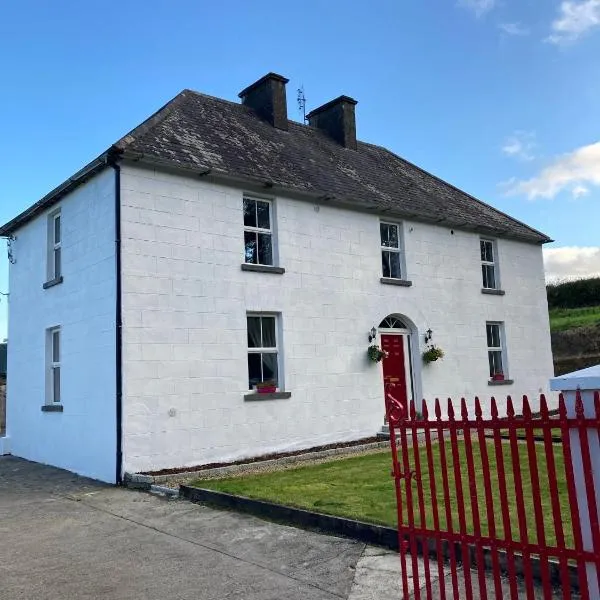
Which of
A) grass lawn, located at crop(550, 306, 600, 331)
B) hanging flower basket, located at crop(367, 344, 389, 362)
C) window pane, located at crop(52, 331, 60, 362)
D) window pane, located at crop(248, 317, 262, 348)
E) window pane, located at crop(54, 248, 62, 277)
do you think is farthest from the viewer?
grass lawn, located at crop(550, 306, 600, 331)

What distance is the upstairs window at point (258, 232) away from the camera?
13594 mm

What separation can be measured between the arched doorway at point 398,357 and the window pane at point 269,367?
131 inches

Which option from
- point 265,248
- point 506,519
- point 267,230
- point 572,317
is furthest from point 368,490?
point 572,317

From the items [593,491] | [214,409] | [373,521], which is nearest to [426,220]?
[214,409]

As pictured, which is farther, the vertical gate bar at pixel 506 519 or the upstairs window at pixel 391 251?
the upstairs window at pixel 391 251

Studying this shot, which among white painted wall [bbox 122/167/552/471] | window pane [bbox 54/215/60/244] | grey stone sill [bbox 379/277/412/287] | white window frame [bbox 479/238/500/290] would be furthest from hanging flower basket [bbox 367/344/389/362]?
window pane [bbox 54/215/60/244]

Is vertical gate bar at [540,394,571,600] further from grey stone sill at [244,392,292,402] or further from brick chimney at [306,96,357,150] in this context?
brick chimney at [306,96,357,150]

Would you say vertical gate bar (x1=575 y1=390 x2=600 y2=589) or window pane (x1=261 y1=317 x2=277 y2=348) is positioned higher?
window pane (x1=261 y1=317 x2=277 y2=348)

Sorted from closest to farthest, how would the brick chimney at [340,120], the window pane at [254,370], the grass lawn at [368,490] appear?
the grass lawn at [368,490], the window pane at [254,370], the brick chimney at [340,120]

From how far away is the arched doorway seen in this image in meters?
15.8

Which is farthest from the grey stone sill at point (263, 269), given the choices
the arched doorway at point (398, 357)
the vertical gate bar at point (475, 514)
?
the vertical gate bar at point (475, 514)

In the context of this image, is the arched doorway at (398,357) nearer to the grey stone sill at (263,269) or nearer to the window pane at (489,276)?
the grey stone sill at (263,269)

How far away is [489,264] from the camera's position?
18.9 m

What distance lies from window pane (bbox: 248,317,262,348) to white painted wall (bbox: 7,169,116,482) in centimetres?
302
